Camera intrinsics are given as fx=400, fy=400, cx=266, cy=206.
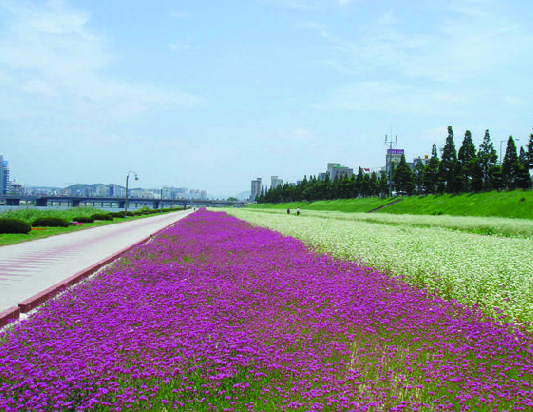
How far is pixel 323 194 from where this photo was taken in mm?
127688

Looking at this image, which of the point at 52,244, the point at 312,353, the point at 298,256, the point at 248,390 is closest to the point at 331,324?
the point at 312,353

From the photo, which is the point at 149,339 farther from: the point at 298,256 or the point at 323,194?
the point at 323,194

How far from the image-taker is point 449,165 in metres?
76.4

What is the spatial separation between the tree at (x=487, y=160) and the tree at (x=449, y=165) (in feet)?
15.3

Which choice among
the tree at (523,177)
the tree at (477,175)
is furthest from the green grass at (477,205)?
the tree at (523,177)

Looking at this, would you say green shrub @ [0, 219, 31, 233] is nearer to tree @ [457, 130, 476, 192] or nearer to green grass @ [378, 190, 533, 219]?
green grass @ [378, 190, 533, 219]

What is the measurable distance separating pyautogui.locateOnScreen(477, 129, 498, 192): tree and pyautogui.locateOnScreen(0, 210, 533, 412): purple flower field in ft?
237

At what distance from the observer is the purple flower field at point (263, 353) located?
3676mm

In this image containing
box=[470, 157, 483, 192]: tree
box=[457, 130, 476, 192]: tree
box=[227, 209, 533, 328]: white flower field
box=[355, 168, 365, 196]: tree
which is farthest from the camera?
box=[355, 168, 365, 196]: tree

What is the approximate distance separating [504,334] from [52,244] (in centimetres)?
1869

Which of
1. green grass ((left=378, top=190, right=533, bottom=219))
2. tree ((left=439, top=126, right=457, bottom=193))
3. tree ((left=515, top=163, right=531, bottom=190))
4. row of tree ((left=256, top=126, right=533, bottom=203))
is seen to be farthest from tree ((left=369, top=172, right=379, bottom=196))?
tree ((left=515, top=163, right=531, bottom=190))

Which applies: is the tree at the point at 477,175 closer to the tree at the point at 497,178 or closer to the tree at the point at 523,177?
the tree at the point at 497,178

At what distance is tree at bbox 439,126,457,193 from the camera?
74.9 metres

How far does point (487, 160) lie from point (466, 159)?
161 inches
